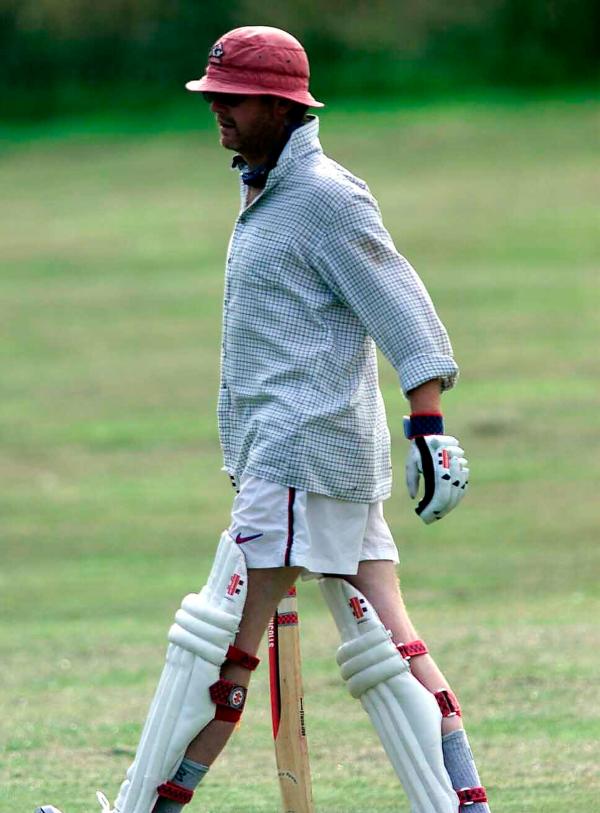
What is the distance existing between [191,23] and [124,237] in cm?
982

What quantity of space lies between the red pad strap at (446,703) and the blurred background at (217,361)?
22.7 inches

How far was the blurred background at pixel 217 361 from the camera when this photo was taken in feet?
22.0

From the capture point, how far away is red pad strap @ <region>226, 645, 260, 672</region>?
4.88 meters

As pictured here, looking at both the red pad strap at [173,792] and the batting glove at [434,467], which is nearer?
the batting glove at [434,467]

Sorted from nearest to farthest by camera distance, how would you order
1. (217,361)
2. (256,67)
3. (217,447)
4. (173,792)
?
(173,792) < (256,67) < (217,447) < (217,361)

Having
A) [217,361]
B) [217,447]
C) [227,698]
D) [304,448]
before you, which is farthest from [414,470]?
[217,361]

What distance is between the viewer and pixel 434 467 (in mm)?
4773

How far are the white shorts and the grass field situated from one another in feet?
3.19

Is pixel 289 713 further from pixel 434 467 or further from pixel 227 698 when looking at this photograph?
pixel 434 467

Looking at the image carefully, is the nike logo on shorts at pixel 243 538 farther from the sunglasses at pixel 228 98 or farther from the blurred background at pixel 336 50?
the blurred background at pixel 336 50

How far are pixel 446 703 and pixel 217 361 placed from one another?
12.7 m

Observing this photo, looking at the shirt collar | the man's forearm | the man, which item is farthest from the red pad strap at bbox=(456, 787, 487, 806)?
the shirt collar

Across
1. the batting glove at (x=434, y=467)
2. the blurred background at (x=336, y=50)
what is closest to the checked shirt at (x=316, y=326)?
the batting glove at (x=434, y=467)

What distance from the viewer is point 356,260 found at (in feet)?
16.0
